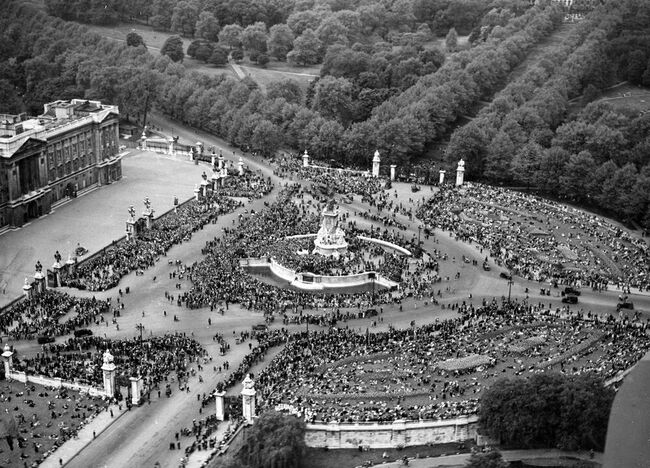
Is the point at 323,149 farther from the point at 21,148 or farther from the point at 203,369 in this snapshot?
the point at 203,369

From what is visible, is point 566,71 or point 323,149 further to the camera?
point 566,71

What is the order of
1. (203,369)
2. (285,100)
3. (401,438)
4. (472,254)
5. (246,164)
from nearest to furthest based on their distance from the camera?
(401,438), (203,369), (472,254), (246,164), (285,100)

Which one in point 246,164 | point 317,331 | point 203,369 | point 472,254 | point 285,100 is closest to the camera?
point 203,369

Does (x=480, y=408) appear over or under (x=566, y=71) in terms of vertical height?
under

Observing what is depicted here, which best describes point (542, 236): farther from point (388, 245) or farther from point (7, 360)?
point (7, 360)

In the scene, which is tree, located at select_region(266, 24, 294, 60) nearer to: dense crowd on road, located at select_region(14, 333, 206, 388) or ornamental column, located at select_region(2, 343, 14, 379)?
dense crowd on road, located at select_region(14, 333, 206, 388)

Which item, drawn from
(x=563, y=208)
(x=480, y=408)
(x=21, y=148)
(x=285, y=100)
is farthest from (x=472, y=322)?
(x=285, y=100)

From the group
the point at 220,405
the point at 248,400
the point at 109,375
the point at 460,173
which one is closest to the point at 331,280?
the point at 220,405
